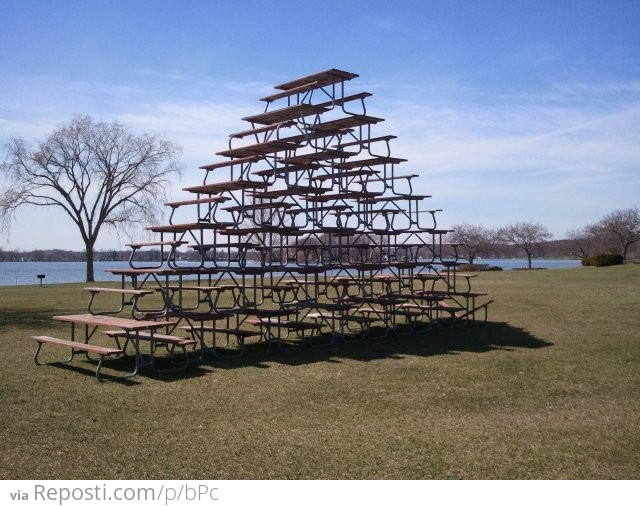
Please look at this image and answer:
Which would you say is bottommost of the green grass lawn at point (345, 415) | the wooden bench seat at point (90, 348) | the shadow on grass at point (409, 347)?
the green grass lawn at point (345, 415)

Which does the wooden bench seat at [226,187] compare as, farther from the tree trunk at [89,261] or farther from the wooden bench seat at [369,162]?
the tree trunk at [89,261]

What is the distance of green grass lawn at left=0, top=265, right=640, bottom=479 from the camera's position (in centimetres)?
467

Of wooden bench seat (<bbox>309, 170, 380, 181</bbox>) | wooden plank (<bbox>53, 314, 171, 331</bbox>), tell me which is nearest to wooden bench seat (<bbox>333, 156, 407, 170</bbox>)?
wooden bench seat (<bbox>309, 170, 380, 181</bbox>)

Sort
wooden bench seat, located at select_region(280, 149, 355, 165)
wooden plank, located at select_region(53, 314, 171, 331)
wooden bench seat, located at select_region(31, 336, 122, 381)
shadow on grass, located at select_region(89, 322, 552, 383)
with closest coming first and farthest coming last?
wooden bench seat, located at select_region(31, 336, 122, 381), wooden plank, located at select_region(53, 314, 171, 331), shadow on grass, located at select_region(89, 322, 552, 383), wooden bench seat, located at select_region(280, 149, 355, 165)

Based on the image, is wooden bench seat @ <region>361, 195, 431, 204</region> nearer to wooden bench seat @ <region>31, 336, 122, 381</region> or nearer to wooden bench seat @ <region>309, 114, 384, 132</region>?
wooden bench seat @ <region>309, 114, 384, 132</region>

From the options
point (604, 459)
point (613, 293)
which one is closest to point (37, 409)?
point (604, 459)

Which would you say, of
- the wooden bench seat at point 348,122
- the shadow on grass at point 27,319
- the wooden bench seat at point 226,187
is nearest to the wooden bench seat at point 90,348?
the wooden bench seat at point 226,187

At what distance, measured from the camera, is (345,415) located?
6145mm

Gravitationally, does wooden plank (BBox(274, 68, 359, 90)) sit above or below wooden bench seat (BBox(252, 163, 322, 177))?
above

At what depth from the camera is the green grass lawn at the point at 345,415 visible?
4672 millimetres

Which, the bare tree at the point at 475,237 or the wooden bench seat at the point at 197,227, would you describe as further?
the bare tree at the point at 475,237

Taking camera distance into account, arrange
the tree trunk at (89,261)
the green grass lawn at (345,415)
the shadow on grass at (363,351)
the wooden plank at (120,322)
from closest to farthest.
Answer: the green grass lawn at (345,415) → the wooden plank at (120,322) → the shadow on grass at (363,351) → the tree trunk at (89,261)

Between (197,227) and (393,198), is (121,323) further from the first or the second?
(393,198)

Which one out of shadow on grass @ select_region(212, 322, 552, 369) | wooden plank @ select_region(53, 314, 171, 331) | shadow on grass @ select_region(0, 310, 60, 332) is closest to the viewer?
wooden plank @ select_region(53, 314, 171, 331)
